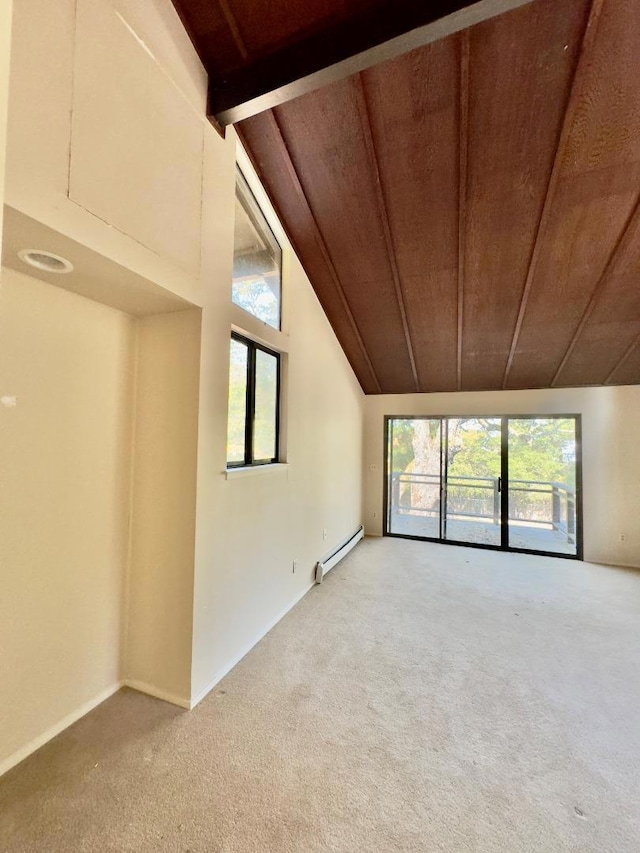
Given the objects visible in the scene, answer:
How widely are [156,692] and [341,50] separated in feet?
11.9

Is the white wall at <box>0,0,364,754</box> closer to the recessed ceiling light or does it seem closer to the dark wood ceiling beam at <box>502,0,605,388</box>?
the recessed ceiling light

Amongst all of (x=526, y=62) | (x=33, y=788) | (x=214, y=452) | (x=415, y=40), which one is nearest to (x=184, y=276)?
(x=214, y=452)

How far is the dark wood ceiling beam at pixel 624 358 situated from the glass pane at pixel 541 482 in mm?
664

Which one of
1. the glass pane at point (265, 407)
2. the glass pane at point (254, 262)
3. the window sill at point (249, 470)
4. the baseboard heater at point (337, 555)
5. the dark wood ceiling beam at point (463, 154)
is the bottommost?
the baseboard heater at point (337, 555)

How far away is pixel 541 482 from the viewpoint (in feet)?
16.0

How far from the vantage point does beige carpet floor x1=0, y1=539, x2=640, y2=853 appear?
131 centimetres

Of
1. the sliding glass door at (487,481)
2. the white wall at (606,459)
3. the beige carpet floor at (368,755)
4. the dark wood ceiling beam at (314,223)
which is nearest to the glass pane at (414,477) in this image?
the sliding glass door at (487,481)

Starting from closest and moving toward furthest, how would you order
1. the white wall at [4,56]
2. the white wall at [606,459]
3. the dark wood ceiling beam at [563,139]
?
the white wall at [4,56], the dark wood ceiling beam at [563,139], the white wall at [606,459]

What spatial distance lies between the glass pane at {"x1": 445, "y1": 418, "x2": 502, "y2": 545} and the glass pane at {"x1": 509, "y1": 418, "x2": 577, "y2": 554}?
0.21 m

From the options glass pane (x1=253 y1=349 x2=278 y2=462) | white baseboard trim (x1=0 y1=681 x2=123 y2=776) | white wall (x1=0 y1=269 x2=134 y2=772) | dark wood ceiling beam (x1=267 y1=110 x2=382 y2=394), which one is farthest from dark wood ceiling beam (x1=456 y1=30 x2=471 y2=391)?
white baseboard trim (x1=0 y1=681 x2=123 y2=776)

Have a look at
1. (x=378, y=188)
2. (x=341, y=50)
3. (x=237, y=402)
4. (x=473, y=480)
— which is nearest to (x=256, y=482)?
(x=237, y=402)

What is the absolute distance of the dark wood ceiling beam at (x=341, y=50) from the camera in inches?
62.8

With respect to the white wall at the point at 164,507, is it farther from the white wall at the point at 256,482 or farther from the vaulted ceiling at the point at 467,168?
the vaulted ceiling at the point at 467,168

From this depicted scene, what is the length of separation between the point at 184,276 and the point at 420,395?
4199 mm
